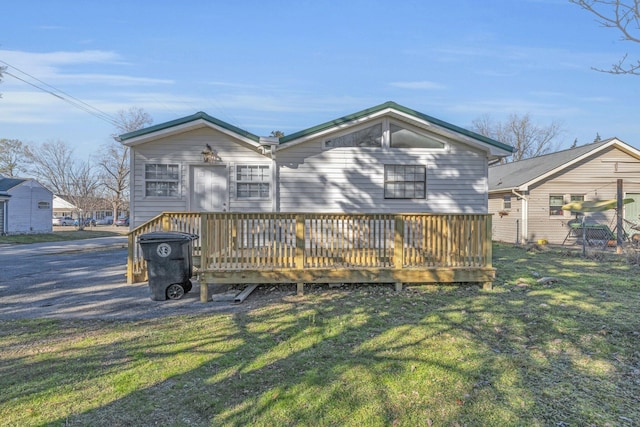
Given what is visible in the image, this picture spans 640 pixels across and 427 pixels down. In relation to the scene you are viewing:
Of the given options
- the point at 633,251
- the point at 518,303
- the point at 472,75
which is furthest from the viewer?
the point at 472,75

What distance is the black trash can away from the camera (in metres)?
6.02

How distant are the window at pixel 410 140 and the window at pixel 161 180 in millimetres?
5501

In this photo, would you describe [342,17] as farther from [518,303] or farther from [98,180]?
[98,180]

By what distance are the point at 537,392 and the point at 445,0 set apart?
12.2m

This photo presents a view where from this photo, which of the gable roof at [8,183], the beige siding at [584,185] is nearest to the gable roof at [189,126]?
the beige siding at [584,185]

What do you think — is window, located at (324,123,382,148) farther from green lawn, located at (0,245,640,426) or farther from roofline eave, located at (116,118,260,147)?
green lawn, located at (0,245,640,426)

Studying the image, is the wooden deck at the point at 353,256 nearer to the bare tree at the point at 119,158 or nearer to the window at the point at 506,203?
the window at the point at 506,203

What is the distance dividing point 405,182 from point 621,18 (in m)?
5.00

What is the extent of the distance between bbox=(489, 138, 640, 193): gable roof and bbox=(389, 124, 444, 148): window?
27.6ft

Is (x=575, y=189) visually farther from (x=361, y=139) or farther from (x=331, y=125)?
(x=331, y=125)

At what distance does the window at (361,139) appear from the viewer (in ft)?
29.7

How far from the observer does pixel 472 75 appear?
→ 18672mm

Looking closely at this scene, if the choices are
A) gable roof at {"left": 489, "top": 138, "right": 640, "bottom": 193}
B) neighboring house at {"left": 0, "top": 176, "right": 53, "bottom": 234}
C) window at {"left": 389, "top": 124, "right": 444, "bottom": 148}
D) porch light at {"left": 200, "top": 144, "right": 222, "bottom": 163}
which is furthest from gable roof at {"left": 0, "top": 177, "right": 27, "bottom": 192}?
gable roof at {"left": 489, "top": 138, "right": 640, "bottom": 193}

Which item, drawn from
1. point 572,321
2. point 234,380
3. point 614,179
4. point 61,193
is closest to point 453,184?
point 572,321
